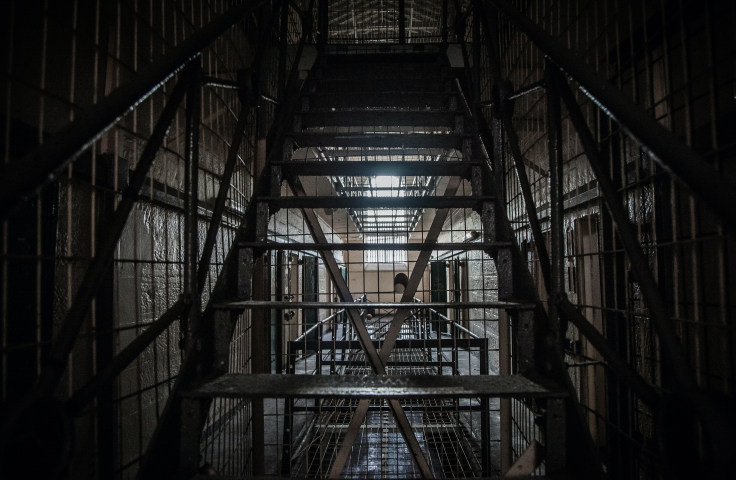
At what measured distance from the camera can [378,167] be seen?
6.59ft

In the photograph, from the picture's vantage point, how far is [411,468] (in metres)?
3.57

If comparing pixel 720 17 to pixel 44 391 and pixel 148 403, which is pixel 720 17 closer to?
pixel 44 391

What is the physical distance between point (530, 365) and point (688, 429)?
1.99 ft

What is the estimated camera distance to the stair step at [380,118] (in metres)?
2.61

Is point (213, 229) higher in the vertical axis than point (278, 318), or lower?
higher

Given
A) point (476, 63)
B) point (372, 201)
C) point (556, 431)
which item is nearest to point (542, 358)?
point (556, 431)

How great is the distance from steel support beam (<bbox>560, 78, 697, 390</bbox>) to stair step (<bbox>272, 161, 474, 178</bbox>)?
778 millimetres

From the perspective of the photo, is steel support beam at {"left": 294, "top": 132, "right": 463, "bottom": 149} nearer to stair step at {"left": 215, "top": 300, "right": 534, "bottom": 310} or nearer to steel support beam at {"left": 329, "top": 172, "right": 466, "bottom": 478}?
steel support beam at {"left": 329, "top": 172, "right": 466, "bottom": 478}

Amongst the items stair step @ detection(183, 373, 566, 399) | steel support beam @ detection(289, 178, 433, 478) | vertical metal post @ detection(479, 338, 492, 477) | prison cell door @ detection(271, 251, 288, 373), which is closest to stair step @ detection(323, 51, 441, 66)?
steel support beam @ detection(289, 178, 433, 478)

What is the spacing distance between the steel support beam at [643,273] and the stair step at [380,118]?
141 centimetres

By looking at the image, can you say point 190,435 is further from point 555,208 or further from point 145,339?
point 555,208

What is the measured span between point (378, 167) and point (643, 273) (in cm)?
135

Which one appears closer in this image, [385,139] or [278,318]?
[385,139]

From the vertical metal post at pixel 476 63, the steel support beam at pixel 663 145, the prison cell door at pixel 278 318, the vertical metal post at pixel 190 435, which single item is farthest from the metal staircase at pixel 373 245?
the steel support beam at pixel 663 145
